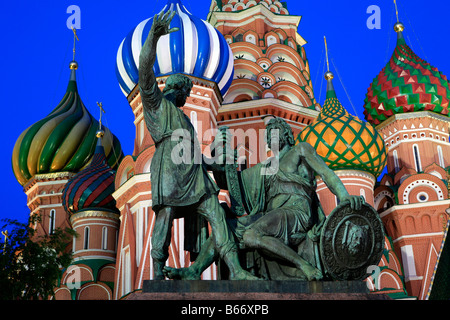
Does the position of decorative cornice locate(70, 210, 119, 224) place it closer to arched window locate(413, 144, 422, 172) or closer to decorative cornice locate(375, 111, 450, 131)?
decorative cornice locate(375, 111, 450, 131)

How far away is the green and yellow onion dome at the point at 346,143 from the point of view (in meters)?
20.0

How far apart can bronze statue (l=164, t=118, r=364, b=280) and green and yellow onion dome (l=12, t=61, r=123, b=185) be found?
19844 millimetres

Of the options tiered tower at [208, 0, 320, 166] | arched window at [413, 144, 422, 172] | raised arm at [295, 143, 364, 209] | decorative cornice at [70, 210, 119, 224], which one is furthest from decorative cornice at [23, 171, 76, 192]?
raised arm at [295, 143, 364, 209]

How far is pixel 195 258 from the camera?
634cm

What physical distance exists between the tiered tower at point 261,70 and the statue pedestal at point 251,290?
15.8 meters

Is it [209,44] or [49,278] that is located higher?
[209,44]

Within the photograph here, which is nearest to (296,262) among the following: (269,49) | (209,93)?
(209,93)

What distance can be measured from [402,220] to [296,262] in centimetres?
1561

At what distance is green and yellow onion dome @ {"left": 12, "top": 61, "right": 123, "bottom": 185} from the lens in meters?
25.9

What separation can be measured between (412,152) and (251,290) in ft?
58.2

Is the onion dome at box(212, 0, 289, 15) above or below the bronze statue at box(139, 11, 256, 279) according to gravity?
above

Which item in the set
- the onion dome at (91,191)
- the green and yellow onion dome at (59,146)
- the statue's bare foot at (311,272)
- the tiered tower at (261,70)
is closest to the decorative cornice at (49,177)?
the green and yellow onion dome at (59,146)
